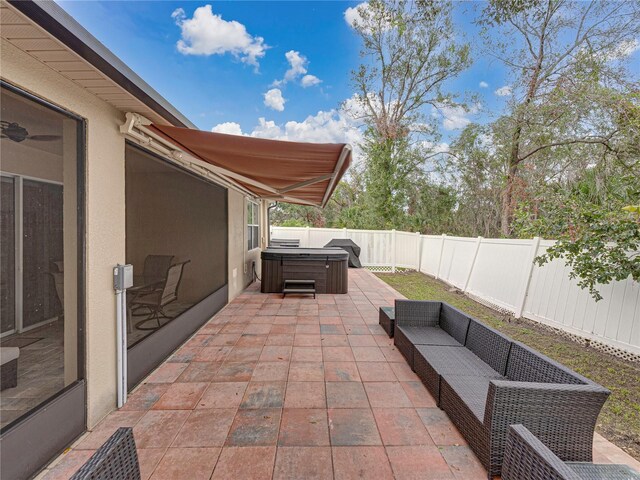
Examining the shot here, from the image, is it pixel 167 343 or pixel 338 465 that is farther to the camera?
pixel 167 343

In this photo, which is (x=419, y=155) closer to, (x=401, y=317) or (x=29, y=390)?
(x=401, y=317)

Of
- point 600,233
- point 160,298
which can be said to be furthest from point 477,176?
point 160,298

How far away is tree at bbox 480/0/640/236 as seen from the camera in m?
8.25

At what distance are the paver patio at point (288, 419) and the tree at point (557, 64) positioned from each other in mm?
8781

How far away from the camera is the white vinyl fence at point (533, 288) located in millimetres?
3957

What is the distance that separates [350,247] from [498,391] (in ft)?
34.4

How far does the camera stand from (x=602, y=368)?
12.4 feet

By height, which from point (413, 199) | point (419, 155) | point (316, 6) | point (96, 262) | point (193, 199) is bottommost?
point (96, 262)

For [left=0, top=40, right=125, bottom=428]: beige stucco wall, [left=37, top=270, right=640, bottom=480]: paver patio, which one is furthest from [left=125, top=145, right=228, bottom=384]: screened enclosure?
[left=37, top=270, right=640, bottom=480]: paver patio

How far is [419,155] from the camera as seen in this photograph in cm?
1627

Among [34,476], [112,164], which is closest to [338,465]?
[34,476]

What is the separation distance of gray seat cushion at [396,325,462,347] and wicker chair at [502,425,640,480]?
5.66ft

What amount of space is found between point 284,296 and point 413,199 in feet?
40.5

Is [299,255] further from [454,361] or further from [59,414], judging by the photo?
[59,414]
